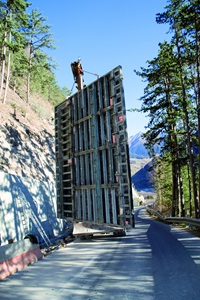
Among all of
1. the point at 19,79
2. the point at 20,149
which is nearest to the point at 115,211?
the point at 20,149

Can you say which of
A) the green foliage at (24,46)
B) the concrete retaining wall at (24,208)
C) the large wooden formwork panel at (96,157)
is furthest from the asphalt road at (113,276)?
the green foliage at (24,46)

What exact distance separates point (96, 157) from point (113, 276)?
159 inches

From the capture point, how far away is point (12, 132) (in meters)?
24.2

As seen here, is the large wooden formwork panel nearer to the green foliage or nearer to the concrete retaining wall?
the concrete retaining wall

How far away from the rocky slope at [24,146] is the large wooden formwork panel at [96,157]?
31.9 feet

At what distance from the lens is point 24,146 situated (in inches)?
961

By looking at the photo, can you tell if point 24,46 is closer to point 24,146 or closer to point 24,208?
point 24,146

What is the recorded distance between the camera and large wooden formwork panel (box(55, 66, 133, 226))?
7605mm

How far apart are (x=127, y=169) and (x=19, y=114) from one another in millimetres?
24925

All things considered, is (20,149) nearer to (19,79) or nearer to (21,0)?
(21,0)

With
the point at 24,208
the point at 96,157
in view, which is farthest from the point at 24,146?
the point at 96,157

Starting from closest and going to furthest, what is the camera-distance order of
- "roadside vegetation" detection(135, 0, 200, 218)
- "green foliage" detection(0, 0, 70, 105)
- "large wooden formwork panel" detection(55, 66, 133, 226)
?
"large wooden formwork panel" detection(55, 66, 133, 226), "roadside vegetation" detection(135, 0, 200, 218), "green foliage" detection(0, 0, 70, 105)

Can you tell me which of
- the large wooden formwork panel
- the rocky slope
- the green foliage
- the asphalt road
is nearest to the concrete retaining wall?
the large wooden formwork panel

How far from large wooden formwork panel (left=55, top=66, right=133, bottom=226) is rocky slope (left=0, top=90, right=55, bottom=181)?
9735 mm
